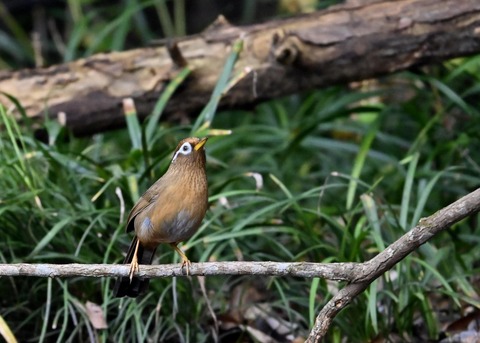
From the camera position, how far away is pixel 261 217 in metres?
4.92

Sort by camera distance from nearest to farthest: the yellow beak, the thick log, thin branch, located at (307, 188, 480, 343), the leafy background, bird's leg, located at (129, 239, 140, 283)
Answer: thin branch, located at (307, 188, 480, 343), bird's leg, located at (129, 239, 140, 283), the yellow beak, the leafy background, the thick log

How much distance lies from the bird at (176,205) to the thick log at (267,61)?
153cm

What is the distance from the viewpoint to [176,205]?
12.8ft

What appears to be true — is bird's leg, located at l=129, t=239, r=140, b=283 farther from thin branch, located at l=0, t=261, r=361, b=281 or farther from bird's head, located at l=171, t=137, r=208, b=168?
bird's head, located at l=171, t=137, r=208, b=168

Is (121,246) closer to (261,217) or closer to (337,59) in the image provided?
(261,217)

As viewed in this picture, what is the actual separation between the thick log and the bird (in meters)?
1.53

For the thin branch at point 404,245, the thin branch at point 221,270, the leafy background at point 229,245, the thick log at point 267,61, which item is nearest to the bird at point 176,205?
the thin branch at point 221,270

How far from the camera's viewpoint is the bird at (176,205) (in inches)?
153

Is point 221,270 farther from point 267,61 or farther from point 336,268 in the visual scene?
point 267,61

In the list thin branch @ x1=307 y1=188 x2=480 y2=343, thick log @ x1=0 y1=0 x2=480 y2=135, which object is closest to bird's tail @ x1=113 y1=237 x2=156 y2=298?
thin branch @ x1=307 y1=188 x2=480 y2=343

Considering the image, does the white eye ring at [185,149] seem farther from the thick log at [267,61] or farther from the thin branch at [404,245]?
the thick log at [267,61]

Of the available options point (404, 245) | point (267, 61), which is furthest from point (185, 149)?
point (267, 61)

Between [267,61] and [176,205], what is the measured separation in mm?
1784

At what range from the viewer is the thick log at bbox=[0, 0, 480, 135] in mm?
5277
